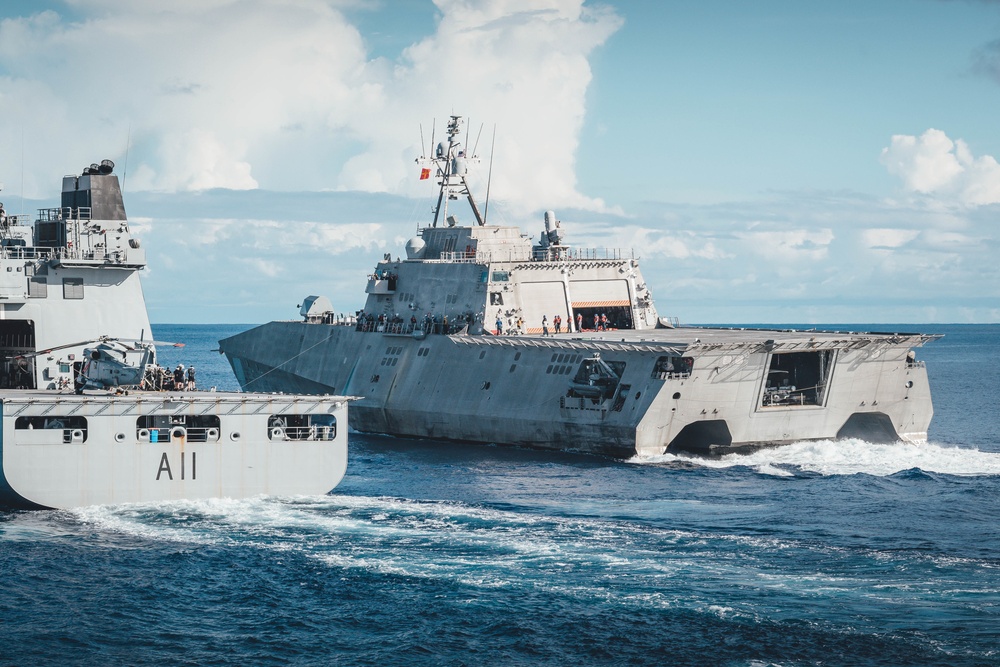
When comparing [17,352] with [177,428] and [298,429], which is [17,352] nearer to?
[177,428]

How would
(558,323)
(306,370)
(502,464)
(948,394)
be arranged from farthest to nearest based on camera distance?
1. (948,394)
2. (306,370)
3. (558,323)
4. (502,464)

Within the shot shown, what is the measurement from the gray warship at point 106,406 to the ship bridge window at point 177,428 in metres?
0.02

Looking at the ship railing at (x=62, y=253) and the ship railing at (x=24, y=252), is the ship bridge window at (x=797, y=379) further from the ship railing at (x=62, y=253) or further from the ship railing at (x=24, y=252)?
the ship railing at (x=24, y=252)

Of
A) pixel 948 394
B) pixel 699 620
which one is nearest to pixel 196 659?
pixel 699 620

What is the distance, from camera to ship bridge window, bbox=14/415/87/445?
97.1 ft

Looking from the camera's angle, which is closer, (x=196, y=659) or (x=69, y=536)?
(x=196, y=659)

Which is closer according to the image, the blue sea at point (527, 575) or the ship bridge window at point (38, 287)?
the blue sea at point (527, 575)

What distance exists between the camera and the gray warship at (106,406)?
29.9m

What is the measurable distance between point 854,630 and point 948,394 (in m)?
56.9

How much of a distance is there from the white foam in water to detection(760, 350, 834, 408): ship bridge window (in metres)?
1.50

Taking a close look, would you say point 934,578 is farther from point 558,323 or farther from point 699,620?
point 558,323

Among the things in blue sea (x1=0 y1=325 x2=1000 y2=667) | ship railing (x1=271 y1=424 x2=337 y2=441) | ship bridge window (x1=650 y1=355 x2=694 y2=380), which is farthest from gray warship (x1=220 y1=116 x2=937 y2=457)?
ship railing (x1=271 y1=424 x2=337 y2=441)

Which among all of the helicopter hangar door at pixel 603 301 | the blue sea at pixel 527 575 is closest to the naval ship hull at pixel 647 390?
the helicopter hangar door at pixel 603 301

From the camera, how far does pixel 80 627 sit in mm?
22344
